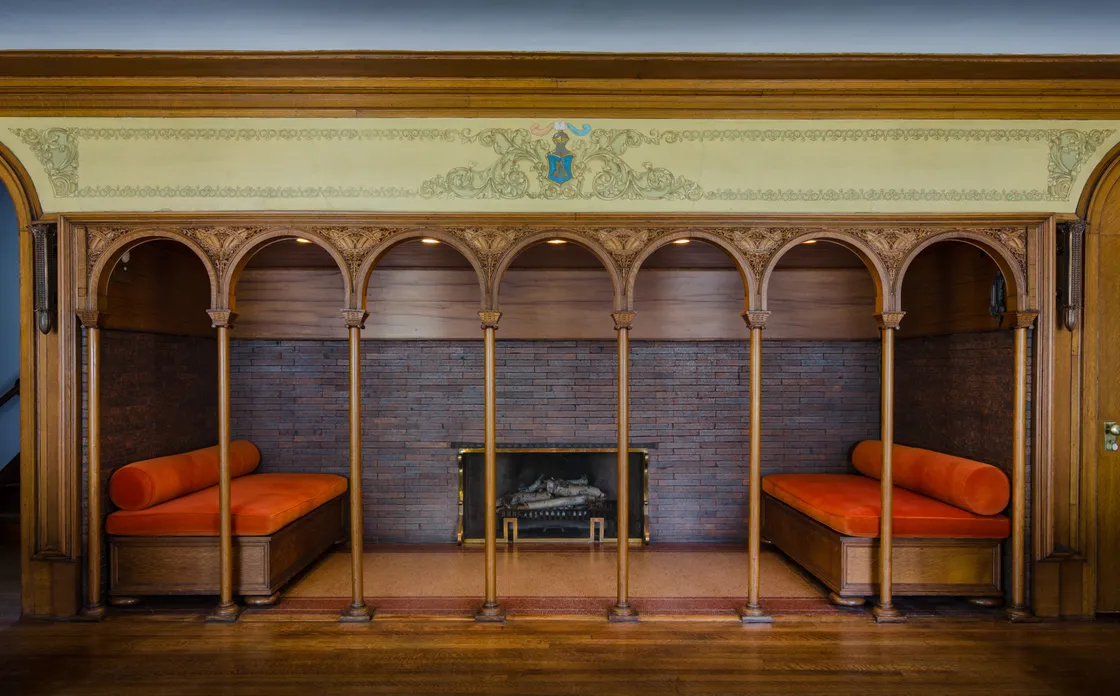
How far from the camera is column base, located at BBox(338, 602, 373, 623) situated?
3627 millimetres

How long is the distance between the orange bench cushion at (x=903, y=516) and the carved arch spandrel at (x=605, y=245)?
1.89 m

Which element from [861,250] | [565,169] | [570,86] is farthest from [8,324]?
[861,250]

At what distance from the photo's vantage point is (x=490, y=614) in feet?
12.0

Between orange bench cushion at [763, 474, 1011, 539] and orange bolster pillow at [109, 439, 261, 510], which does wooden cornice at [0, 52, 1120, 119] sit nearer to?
orange bolster pillow at [109, 439, 261, 510]

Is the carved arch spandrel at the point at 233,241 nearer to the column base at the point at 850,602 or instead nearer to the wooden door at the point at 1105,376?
the column base at the point at 850,602

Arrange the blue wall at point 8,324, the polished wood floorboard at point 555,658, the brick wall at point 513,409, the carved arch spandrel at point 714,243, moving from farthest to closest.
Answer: the blue wall at point 8,324 < the brick wall at point 513,409 < the carved arch spandrel at point 714,243 < the polished wood floorboard at point 555,658

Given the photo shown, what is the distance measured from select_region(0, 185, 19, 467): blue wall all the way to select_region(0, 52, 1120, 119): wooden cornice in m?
3.11

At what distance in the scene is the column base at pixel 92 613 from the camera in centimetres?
365

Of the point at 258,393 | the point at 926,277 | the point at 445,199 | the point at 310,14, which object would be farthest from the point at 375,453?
the point at 926,277

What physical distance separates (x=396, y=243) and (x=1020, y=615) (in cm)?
426

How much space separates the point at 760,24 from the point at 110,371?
4.41 metres

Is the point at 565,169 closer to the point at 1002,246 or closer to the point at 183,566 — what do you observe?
the point at 1002,246

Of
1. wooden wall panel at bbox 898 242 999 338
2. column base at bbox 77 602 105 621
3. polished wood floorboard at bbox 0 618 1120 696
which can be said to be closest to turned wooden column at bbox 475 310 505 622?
polished wood floorboard at bbox 0 618 1120 696

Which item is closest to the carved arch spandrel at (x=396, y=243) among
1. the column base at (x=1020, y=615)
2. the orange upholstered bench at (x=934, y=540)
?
the orange upholstered bench at (x=934, y=540)
